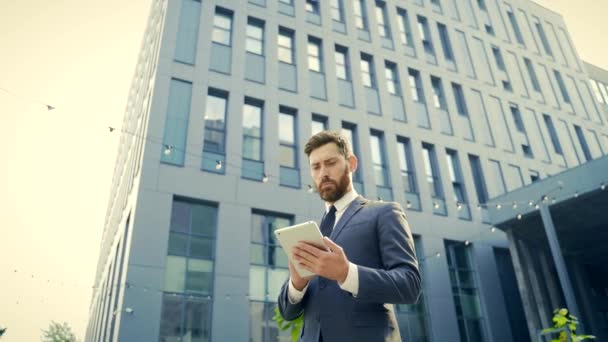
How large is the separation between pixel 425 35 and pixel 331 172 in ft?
81.9

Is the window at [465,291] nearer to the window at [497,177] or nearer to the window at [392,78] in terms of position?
the window at [497,177]

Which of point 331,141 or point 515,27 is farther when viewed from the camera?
point 515,27

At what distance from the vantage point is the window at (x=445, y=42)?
25109mm

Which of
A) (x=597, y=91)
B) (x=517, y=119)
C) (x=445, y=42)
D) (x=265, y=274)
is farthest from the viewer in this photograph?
(x=597, y=91)

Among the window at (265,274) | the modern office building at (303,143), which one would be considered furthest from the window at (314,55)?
the window at (265,274)

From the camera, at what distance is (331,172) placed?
2520 millimetres

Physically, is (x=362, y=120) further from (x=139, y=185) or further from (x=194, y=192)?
(x=139, y=185)

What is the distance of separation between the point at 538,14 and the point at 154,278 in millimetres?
32945

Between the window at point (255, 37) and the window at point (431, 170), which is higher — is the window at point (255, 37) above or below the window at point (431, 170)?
above

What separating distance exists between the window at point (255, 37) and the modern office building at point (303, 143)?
0.21ft

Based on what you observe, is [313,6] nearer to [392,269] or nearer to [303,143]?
[303,143]

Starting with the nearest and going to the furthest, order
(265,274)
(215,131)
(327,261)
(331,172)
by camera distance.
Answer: (327,261) → (331,172) → (265,274) → (215,131)

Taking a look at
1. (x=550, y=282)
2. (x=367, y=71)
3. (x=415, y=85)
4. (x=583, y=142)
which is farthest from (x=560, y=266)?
(x=583, y=142)

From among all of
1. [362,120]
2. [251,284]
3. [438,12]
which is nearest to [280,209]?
[251,284]
